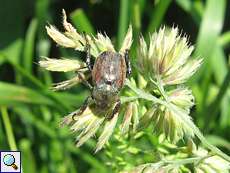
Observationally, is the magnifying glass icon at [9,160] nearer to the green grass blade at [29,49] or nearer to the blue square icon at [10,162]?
the blue square icon at [10,162]

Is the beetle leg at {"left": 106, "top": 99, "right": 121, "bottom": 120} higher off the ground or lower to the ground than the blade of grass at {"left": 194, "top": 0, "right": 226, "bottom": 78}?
lower

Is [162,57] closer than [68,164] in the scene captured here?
Yes

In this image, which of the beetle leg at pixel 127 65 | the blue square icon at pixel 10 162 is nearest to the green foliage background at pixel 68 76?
the blue square icon at pixel 10 162

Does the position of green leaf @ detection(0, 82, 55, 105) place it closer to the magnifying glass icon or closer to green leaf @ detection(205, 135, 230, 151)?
the magnifying glass icon

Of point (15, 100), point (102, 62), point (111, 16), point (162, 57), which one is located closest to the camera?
point (102, 62)

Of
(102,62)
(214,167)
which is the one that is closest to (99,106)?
(102,62)

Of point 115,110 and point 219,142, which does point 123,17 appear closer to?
point 219,142

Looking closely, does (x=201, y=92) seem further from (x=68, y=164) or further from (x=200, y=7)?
(x=68, y=164)

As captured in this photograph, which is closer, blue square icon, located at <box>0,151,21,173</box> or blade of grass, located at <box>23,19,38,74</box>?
blue square icon, located at <box>0,151,21,173</box>

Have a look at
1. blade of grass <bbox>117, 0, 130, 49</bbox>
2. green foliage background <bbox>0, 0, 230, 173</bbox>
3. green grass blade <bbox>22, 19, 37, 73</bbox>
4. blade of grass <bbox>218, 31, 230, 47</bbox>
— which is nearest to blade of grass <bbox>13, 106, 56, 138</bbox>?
green foliage background <bbox>0, 0, 230, 173</bbox>
